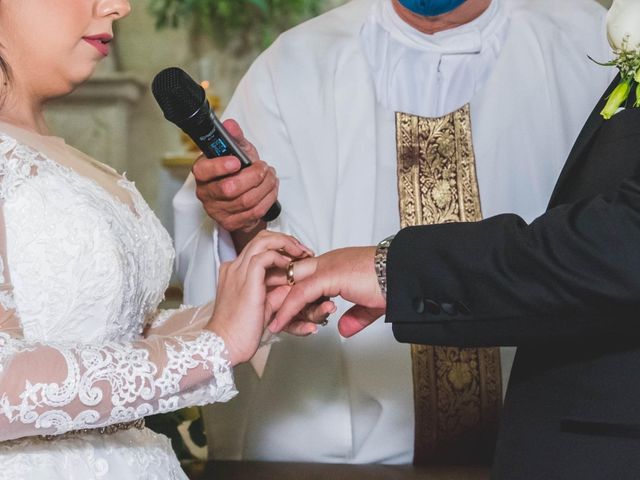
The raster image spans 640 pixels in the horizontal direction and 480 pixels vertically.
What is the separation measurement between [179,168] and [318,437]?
10.9 feet

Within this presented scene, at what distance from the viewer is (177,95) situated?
2311 millimetres

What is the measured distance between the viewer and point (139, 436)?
230 cm

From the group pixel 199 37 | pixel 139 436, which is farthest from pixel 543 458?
pixel 199 37

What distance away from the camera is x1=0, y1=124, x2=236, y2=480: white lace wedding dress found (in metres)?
1.90

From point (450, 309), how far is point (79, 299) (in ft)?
2.29

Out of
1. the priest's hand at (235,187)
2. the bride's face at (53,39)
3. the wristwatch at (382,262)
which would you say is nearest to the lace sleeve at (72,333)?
the bride's face at (53,39)

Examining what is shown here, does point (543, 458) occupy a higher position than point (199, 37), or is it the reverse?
point (199, 37)

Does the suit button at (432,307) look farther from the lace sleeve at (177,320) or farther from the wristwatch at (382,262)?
the lace sleeve at (177,320)

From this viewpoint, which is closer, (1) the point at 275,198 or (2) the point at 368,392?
(1) the point at 275,198

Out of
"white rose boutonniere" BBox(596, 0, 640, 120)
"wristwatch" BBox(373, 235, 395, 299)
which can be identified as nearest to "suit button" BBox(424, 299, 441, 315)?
"wristwatch" BBox(373, 235, 395, 299)

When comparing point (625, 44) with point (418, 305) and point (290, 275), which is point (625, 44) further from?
point (290, 275)

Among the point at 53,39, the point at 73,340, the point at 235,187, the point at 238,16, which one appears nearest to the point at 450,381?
the point at 235,187

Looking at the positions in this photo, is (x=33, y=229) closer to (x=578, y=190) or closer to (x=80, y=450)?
(x=80, y=450)

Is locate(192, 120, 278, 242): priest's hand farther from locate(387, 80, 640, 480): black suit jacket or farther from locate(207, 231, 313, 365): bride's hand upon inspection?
locate(387, 80, 640, 480): black suit jacket
